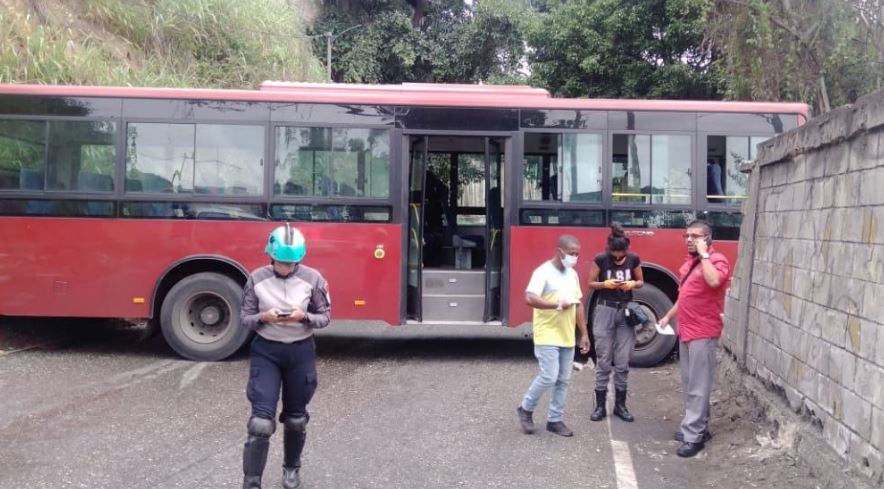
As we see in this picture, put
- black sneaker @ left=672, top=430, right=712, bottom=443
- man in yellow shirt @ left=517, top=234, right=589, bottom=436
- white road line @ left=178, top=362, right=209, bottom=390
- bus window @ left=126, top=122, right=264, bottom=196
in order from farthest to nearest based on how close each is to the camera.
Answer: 1. bus window @ left=126, top=122, right=264, bottom=196
2. white road line @ left=178, top=362, right=209, bottom=390
3. man in yellow shirt @ left=517, top=234, right=589, bottom=436
4. black sneaker @ left=672, top=430, right=712, bottom=443

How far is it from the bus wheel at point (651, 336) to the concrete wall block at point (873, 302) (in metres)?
4.73

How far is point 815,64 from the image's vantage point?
13227mm

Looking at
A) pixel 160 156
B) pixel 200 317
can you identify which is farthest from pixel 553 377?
pixel 160 156

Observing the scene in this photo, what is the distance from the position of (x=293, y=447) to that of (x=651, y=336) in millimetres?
5371

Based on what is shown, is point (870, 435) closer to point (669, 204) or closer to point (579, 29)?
point (669, 204)

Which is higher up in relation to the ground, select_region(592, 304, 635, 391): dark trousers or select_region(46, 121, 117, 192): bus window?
select_region(46, 121, 117, 192): bus window

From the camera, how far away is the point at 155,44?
16047 mm

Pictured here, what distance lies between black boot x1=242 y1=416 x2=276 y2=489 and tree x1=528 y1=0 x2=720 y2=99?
15761 millimetres

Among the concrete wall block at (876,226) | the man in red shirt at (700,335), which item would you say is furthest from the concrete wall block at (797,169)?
the concrete wall block at (876,226)

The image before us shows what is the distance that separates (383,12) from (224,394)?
21.0 m

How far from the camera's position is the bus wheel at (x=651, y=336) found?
9250 mm

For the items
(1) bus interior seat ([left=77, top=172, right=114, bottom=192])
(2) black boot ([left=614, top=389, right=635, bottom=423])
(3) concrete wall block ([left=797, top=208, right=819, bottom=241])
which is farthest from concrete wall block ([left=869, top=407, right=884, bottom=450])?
(1) bus interior seat ([left=77, top=172, right=114, bottom=192])

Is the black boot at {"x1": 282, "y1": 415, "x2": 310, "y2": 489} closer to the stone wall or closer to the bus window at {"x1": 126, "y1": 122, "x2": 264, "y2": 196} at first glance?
the stone wall

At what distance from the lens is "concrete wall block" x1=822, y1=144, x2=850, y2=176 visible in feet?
16.5
